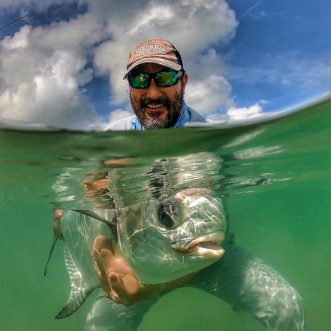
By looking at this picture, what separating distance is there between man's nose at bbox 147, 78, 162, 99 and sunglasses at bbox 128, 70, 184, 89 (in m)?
0.04

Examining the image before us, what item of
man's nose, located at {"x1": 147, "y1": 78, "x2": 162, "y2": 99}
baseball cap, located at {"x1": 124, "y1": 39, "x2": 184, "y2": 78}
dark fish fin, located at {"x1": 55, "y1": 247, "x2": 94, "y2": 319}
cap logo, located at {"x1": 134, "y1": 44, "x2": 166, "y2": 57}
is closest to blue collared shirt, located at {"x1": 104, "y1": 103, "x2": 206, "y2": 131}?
man's nose, located at {"x1": 147, "y1": 78, "x2": 162, "y2": 99}

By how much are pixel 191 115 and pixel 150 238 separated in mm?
2003

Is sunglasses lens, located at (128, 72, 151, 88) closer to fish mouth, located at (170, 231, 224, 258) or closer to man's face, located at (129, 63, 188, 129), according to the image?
man's face, located at (129, 63, 188, 129)

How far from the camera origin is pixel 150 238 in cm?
639

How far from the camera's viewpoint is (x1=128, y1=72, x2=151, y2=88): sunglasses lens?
20.9ft

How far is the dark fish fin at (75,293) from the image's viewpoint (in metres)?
6.97

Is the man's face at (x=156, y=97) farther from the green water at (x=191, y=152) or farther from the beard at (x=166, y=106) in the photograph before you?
the green water at (x=191, y=152)

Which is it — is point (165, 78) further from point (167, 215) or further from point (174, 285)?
point (174, 285)

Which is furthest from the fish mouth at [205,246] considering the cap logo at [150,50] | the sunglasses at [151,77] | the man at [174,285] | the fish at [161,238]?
the cap logo at [150,50]

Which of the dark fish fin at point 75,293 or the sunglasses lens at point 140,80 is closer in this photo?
the sunglasses lens at point 140,80

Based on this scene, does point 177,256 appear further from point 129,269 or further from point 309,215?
point 309,215

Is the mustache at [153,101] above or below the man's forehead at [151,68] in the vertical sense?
below

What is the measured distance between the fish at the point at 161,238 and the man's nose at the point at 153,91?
1461 millimetres

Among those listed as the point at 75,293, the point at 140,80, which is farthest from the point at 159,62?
the point at 75,293
